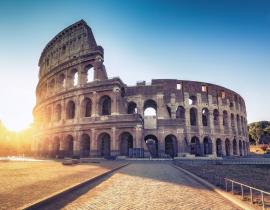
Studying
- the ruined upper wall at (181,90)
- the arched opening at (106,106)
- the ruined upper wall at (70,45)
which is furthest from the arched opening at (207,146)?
the ruined upper wall at (70,45)

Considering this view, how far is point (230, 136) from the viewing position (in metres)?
34.1

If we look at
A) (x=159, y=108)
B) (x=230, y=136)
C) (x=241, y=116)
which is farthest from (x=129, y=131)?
(x=241, y=116)

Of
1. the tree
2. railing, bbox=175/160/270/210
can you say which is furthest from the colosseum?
the tree

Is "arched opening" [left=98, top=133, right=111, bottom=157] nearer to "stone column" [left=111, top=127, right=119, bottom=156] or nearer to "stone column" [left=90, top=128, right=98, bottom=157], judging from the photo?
"stone column" [left=90, top=128, right=98, bottom=157]

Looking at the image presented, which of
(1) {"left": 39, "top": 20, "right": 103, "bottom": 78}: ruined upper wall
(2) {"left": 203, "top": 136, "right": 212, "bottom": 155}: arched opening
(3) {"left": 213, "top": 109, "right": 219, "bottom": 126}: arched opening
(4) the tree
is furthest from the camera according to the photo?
(4) the tree

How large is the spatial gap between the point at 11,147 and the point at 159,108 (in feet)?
109

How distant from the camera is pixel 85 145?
29.4 m

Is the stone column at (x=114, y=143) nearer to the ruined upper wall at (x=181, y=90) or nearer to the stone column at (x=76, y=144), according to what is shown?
the stone column at (x=76, y=144)

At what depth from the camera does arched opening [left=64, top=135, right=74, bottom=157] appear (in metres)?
28.1

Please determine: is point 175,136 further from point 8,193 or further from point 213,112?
point 8,193

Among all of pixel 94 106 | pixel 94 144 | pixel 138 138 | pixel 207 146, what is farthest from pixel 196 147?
pixel 94 106

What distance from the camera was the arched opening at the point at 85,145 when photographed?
27.8 metres

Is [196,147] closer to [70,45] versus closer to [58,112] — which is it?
[58,112]

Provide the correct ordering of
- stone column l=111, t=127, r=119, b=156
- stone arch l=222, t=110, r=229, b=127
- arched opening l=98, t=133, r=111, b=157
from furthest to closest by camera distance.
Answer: stone arch l=222, t=110, r=229, b=127
arched opening l=98, t=133, r=111, b=157
stone column l=111, t=127, r=119, b=156
